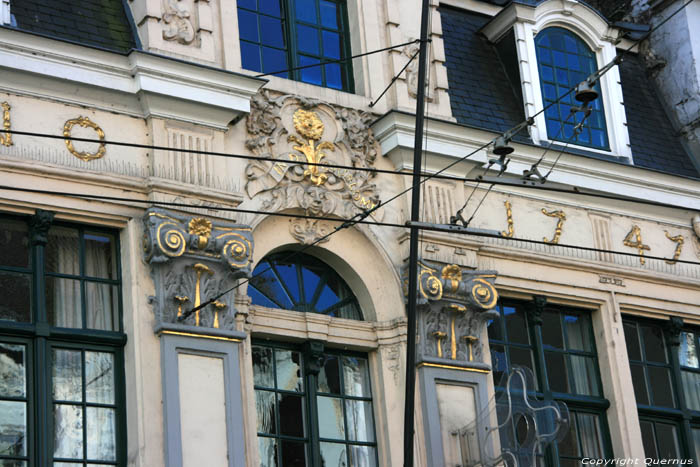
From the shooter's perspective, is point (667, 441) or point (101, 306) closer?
point (101, 306)

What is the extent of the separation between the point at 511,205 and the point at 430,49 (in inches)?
Result: 95.9

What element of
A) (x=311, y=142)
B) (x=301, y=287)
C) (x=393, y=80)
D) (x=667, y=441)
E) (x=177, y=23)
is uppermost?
(x=177, y=23)

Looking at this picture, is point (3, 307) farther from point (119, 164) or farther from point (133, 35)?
point (133, 35)

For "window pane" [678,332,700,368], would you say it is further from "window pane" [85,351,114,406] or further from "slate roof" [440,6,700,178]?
"window pane" [85,351,114,406]

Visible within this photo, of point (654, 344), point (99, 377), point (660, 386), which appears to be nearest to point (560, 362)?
point (660, 386)

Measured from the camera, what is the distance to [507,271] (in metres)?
19.9

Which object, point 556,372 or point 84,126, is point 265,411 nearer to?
point 84,126

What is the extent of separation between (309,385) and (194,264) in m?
2.18

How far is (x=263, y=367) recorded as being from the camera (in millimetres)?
17766

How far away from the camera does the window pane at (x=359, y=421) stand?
710 inches

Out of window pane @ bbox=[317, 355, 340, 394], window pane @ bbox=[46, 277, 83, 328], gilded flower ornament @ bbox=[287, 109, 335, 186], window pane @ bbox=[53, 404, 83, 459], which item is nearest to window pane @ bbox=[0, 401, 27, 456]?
window pane @ bbox=[53, 404, 83, 459]

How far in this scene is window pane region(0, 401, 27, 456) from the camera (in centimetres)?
1544

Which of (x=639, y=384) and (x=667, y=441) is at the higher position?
(x=639, y=384)

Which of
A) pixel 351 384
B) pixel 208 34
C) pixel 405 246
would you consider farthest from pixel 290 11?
pixel 351 384
